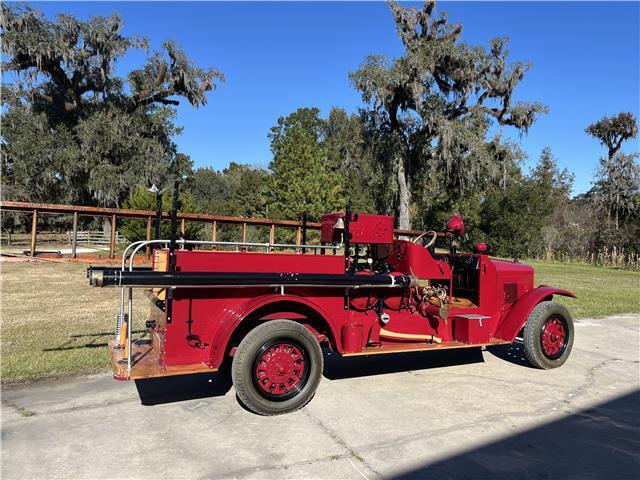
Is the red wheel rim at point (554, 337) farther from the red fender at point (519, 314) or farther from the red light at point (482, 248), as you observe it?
the red light at point (482, 248)

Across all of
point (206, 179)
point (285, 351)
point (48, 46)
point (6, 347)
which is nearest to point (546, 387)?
point (285, 351)

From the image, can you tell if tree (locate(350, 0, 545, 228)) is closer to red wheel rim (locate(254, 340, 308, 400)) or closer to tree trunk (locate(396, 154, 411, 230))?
tree trunk (locate(396, 154, 411, 230))

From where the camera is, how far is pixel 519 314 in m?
5.70

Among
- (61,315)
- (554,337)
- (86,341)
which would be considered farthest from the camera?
(61,315)

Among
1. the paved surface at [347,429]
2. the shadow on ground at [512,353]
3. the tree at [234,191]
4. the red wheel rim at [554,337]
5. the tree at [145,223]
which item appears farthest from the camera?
the tree at [234,191]

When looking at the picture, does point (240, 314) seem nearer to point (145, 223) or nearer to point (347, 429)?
point (347, 429)

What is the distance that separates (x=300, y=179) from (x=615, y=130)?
28251 millimetres

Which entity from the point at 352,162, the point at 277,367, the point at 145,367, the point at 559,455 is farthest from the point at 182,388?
the point at 352,162

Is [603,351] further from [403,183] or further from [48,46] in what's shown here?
[48,46]

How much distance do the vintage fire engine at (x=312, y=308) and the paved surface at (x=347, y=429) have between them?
0.44 m

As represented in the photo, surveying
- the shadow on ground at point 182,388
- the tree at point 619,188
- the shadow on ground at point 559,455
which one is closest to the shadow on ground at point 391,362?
the shadow on ground at point 182,388

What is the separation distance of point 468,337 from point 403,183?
73.4ft

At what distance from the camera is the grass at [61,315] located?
5332mm

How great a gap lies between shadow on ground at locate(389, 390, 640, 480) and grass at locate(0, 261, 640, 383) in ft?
13.2
